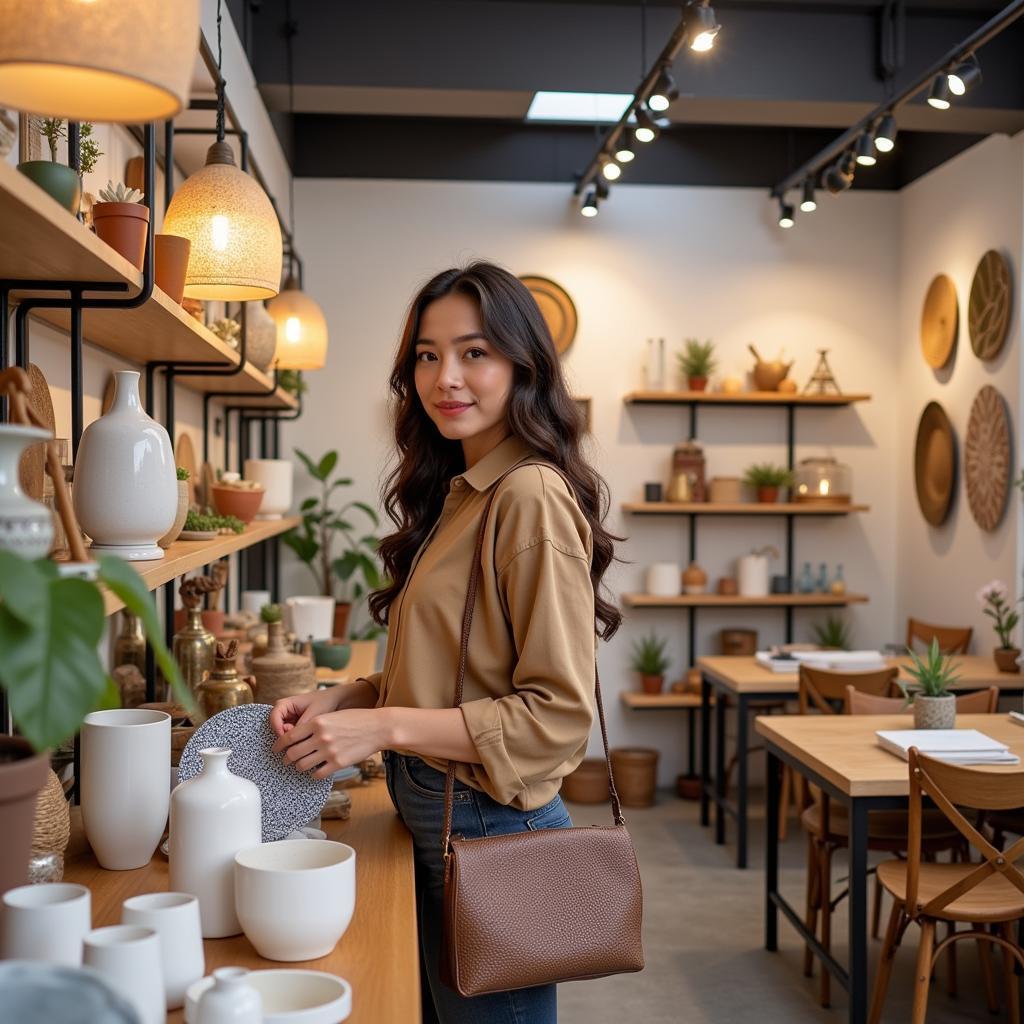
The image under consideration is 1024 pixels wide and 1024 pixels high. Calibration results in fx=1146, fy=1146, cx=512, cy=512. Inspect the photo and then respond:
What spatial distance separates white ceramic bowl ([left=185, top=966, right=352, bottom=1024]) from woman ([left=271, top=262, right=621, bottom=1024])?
1.38 feet

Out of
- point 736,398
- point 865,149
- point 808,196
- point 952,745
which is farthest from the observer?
point 736,398

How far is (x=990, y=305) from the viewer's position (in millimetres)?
5152

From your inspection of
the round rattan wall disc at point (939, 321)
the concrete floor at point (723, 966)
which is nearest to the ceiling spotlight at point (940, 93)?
the round rattan wall disc at point (939, 321)

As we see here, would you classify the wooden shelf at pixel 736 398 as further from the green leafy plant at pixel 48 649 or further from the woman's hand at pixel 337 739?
the green leafy plant at pixel 48 649

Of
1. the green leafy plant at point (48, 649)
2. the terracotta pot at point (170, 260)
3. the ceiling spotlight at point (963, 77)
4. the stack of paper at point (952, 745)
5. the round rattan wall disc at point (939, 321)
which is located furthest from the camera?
the round rattan wall disc at point (939, 321)

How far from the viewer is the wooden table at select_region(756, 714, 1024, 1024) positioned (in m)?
2.89

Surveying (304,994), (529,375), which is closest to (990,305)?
(529,375)

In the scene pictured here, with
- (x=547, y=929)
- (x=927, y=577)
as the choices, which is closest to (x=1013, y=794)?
(x=547, y=929)

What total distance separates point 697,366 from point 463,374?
166 inches

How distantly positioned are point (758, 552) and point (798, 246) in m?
1.64

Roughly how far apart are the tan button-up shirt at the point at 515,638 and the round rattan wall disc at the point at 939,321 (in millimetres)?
4421

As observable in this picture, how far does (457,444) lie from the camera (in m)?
2.00

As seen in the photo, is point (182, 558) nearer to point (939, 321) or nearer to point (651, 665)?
point (651, 665)

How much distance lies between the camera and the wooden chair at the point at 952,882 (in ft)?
8.86
